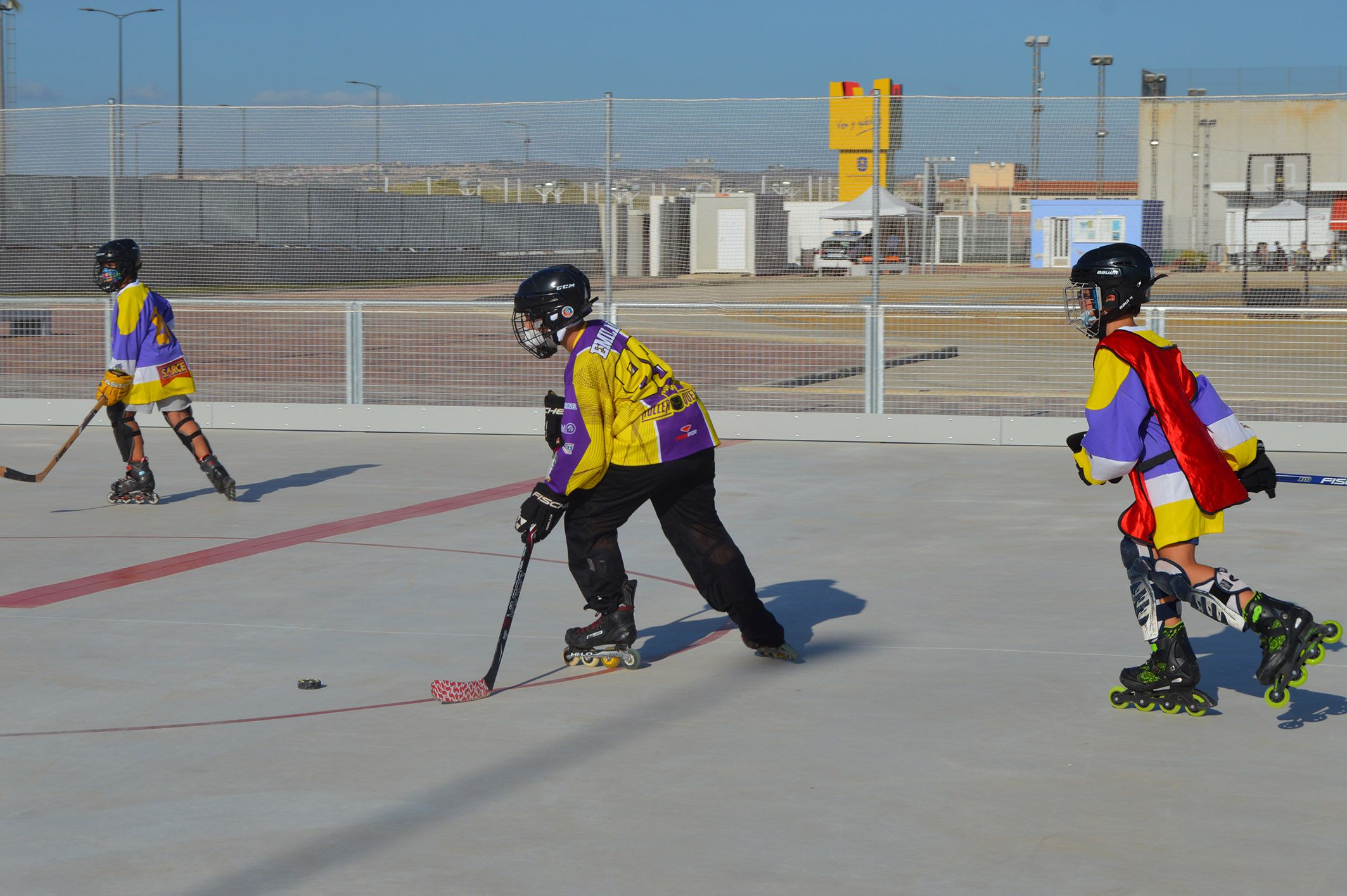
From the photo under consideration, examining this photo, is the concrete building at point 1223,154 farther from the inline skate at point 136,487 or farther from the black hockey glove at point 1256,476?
the black hockey glove at point 1256,476

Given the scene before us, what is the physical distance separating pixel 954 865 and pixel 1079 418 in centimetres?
960

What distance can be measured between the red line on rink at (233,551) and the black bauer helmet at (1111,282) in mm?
4768

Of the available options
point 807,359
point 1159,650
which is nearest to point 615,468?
point 1159,650

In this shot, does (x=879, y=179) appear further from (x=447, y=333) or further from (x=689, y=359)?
(x=447, y=333)

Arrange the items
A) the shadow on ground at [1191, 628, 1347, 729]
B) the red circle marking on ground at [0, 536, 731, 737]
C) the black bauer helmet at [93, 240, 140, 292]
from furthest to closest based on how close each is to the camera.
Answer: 1. the black bauer helmet at [93, 240, 140, 292]
2. the shadow on ground at [1191, 628, 1347, 729]
3. the red circle marking on ground at [0, 536, 731, 737]

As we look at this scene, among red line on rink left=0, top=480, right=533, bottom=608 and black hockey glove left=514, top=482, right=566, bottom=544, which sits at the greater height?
black hockey glove left=514, top=482, right=566, bottom=544

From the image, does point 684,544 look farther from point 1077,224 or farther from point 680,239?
point 1077,224

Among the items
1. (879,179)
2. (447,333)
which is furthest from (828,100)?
(447,333)

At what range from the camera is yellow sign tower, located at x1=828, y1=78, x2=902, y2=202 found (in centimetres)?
1355

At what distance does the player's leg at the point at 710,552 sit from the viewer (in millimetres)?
5836

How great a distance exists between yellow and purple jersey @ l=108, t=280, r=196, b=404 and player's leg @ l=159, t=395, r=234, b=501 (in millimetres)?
92

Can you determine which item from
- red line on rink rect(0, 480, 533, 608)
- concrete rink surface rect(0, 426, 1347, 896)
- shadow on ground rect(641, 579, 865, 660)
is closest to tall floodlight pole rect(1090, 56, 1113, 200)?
concrete rink surface rect(0, 426, 1347, 896)

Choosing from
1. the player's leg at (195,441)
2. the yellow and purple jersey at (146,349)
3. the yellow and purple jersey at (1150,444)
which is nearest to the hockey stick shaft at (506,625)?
the yellow and purple jersey at (1150,444)

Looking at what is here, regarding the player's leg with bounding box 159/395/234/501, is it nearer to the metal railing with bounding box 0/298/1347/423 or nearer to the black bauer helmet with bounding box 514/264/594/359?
the metal railing with bounding box 0/298/1347/423
